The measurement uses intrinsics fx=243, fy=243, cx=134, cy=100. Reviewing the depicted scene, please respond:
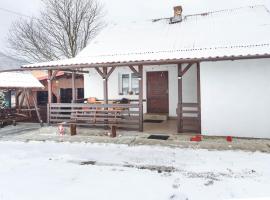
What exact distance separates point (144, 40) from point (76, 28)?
13.0 meters

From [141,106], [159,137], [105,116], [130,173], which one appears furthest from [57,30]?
[130,173]

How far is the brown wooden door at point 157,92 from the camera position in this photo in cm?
1156

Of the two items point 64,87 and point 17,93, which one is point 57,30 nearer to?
point 64,87

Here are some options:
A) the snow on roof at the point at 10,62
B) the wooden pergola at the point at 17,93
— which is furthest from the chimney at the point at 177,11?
the snow on roof at the point at 10,62

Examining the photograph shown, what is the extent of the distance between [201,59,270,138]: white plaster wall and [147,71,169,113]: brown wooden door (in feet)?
12.1

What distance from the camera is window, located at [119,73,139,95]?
12.0 meters

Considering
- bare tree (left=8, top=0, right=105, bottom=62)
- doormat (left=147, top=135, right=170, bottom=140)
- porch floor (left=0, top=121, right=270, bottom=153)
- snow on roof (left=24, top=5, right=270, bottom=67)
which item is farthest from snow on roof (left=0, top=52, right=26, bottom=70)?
doormat (left=147, top=135, right=170, bottom=140)

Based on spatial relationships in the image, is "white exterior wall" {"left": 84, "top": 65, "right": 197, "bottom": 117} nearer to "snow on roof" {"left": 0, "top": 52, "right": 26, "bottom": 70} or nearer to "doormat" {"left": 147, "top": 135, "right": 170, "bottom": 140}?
"doormat" {"left": 147, "top": 135, "right": 170, "bottom": 140}

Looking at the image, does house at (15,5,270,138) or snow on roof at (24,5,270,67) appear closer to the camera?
house at (15,5,270,138)

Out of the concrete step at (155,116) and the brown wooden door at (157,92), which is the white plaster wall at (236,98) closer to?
the concrete step at (155,116)

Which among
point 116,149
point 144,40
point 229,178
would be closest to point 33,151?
point 116,149

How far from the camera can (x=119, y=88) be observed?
12.1 metres

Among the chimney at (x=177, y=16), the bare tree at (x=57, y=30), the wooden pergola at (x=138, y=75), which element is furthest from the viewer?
the bare tree at (x=57, y=30)

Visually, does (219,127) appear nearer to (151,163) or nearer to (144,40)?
(151,163)
